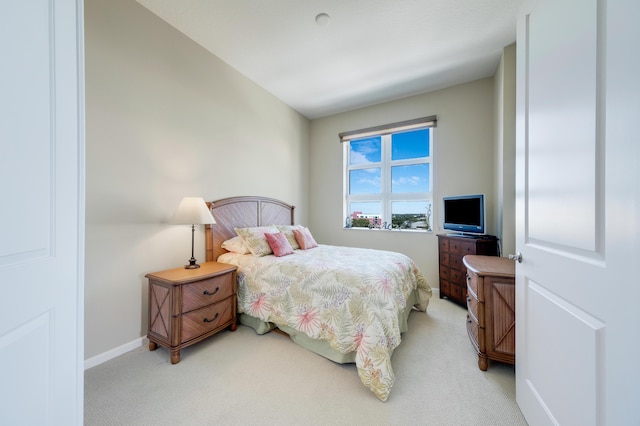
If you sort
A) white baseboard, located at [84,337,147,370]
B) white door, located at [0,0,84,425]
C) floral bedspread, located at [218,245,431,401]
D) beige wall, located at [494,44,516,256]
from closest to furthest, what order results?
white door, located at [0,0,84,425] < floral bedspread, located at [218,245,431,401] < white baseboard, located at [84,337,147,370] < beige wall, located at [494,44,516,256]

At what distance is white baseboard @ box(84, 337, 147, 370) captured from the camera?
183 cm

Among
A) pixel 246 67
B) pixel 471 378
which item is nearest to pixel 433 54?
pixel 246 67

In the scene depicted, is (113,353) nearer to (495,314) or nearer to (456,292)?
(495,314)

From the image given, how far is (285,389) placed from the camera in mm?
1624

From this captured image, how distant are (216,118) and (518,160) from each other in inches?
115

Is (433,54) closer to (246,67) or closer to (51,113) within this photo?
(246,67)

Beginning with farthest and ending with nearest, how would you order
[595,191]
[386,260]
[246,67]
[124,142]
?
1. [246,67]
2. [386,260]
3. [124,142]
4. [595,191]

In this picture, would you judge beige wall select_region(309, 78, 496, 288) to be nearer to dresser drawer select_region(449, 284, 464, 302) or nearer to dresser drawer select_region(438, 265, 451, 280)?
dresser drawer select_region(438, 265, 451, 280)

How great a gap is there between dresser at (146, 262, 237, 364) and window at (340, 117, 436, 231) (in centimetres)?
264

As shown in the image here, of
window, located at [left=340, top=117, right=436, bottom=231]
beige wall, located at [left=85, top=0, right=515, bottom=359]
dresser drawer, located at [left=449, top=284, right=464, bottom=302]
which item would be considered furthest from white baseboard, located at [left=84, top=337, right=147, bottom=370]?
dresser drawer, located at [left=449, top=284, right=464, bottom=302]

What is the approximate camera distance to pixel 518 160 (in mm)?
1424

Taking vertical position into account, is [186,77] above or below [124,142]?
above

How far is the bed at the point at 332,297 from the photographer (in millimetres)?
1713

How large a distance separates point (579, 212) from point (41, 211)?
1796 millimetres
